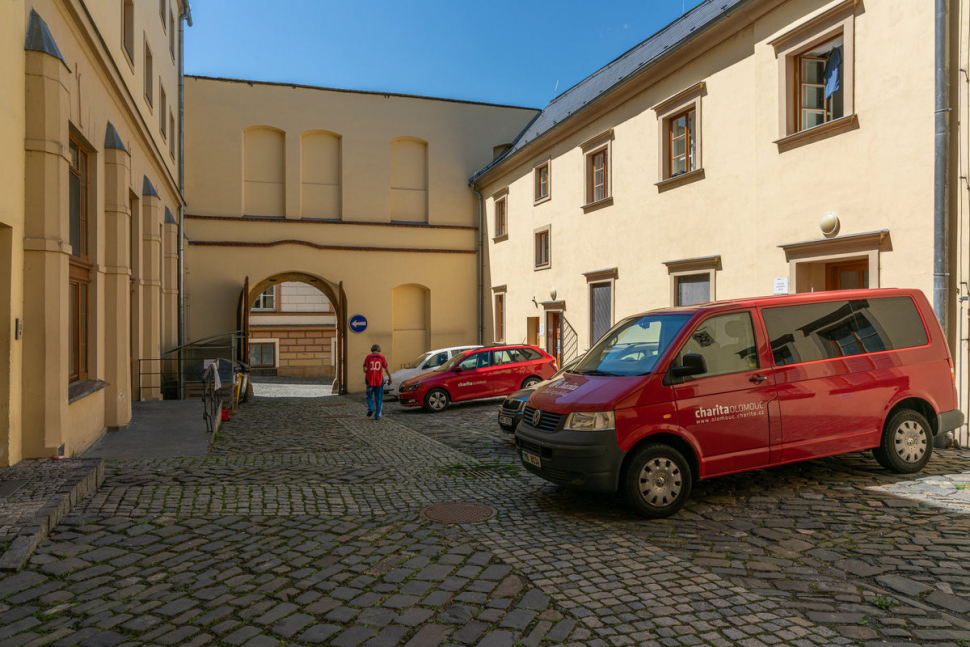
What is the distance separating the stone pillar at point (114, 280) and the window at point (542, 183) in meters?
12.1

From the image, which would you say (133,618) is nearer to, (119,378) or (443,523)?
(443,523)

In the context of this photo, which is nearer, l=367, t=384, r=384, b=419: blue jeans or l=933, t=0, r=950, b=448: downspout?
l=933, t=0, r=950, b=448: downspout

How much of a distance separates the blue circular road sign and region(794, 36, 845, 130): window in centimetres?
1596

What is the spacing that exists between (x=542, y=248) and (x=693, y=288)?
25.4ft

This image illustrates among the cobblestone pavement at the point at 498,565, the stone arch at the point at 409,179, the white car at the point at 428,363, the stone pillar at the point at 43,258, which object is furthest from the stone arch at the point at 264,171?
the cobblestone pavement at the point at 498,565

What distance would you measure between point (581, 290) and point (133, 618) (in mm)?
15100

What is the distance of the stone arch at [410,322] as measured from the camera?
24.6 m

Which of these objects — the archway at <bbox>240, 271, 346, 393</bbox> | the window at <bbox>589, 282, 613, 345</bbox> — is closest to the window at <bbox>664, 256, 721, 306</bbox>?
the window at <bbox>589, 282, 613, 345</bbox>

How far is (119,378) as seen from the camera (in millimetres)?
10852

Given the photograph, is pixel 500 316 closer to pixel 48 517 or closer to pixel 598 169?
pixel 598 169

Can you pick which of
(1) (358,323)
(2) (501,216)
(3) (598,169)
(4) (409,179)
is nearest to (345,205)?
(4) (409,179)

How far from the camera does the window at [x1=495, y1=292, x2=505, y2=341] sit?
77.0 feet

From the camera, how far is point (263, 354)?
3612 centimetres

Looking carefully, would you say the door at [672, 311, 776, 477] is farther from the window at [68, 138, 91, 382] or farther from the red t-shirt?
the red t-shirt
